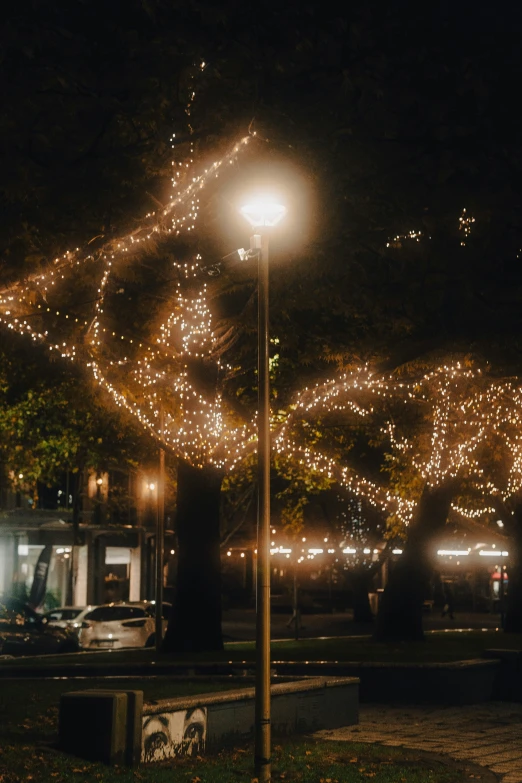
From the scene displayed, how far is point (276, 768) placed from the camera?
37.5 feet

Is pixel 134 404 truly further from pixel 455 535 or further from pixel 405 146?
pixel 455 535

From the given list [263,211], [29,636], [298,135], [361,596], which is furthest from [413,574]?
[361,596]

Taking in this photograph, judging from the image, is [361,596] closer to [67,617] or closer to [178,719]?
[67,617]

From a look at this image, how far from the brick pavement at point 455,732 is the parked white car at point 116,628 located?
53.9 ft

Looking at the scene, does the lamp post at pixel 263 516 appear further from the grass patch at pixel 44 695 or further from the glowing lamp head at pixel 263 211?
the grass patch at pixel 44 695

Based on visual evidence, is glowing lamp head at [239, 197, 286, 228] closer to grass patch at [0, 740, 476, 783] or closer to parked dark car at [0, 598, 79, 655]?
grass patch at [0, 740, 476, 783]

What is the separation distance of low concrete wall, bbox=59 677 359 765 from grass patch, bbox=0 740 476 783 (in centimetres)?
21

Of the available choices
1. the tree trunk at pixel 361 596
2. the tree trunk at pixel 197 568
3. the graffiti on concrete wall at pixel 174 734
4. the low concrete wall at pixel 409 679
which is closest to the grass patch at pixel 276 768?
the graffiti on concrete wall at pixel 174 734

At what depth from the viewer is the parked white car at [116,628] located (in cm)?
3288

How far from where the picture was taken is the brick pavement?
41.8 feet

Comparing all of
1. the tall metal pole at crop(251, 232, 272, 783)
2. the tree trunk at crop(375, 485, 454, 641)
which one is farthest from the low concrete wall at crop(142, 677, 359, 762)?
the tree trunk at crop(375, 485, 454, 641)

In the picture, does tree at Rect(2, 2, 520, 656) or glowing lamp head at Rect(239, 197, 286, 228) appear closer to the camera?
glowing lamp head at Rect(239, 197, 286, 228)

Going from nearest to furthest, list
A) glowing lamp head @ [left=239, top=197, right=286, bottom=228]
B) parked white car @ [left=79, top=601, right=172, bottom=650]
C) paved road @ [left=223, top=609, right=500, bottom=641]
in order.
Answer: glowing lamp head @ [left=239, top=197, right=286, bottom=228], parked white car @ [left=79, top=601, right=172, bottom=650], paved road @ [left=223, top=609, right=500, bottom=641]

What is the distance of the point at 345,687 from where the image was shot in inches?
594
